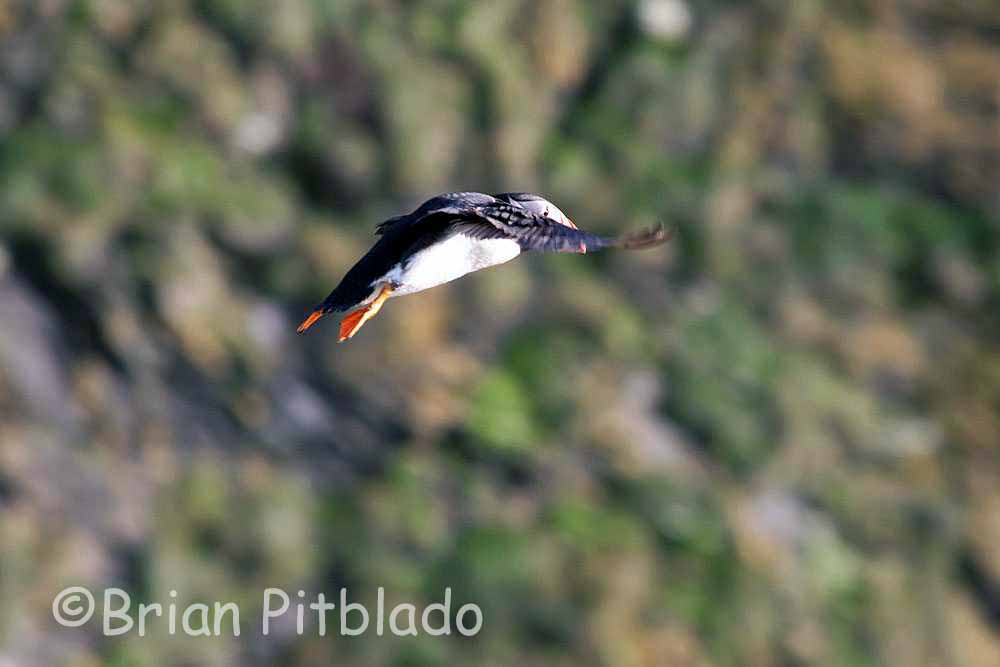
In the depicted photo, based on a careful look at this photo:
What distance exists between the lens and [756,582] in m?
13.5

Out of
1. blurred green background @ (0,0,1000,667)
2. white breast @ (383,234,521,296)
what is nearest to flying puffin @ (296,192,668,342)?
white breast @ (383,234,521,296)

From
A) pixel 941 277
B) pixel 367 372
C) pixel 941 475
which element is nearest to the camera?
pixel 367 372

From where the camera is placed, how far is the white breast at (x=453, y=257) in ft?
22.9

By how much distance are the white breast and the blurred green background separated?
608 cm

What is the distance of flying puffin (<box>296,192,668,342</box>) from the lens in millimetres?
6551

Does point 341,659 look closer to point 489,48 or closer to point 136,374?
point 136,374

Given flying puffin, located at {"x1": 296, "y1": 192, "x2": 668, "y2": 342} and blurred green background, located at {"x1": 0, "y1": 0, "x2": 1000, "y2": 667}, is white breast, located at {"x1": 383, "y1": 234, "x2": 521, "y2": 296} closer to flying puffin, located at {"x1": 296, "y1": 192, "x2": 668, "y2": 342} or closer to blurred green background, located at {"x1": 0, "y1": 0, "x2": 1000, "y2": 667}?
flying puffin, located at {"x1": 296, "y1": 192, "x2": 668, "y2": 342}

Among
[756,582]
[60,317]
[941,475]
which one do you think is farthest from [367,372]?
[941,475]

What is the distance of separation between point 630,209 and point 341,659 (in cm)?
431

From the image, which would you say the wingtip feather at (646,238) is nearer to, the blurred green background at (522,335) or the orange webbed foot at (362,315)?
the orange webbed foot at (362,315)

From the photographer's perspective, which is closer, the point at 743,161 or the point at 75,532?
the point at 75,532

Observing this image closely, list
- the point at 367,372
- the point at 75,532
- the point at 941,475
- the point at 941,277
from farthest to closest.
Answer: the point at 941,277 < the point at 941,475 < the point at 367,372 < the point at 75,532

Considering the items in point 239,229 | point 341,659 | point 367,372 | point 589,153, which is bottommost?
point 341,659

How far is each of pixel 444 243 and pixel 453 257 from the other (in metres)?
0.07
